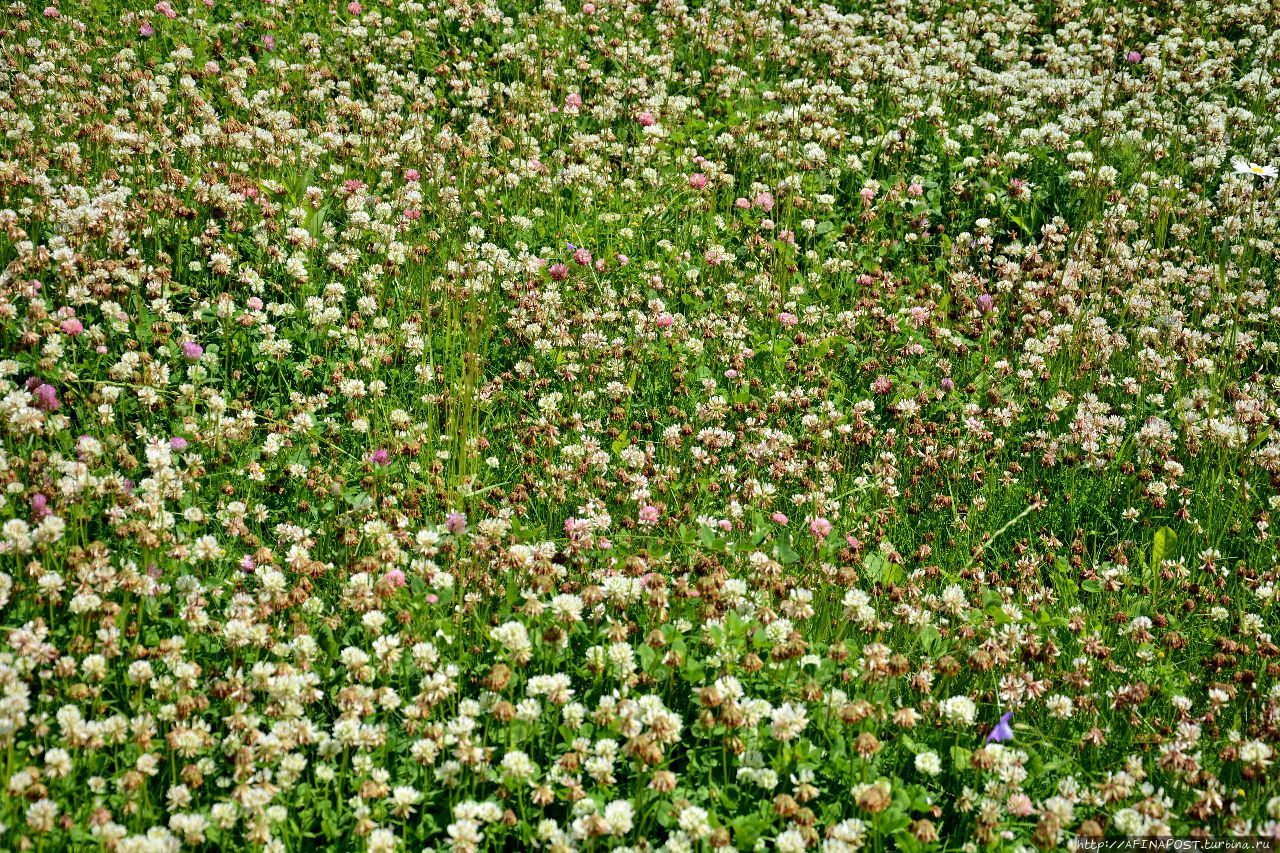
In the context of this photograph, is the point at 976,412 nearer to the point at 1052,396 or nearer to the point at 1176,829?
the point at 1052,396

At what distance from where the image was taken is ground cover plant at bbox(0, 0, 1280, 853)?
3.38 meters

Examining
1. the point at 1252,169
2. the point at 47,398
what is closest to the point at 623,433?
the point at 47,398

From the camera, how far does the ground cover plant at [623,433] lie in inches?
133

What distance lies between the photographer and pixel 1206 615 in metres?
4.53

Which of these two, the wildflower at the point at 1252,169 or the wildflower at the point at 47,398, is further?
the wildflower at the point at 1252,169

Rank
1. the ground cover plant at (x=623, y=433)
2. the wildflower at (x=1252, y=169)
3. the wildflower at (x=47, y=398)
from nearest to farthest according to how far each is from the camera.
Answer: the ground cover plant at (x=623, y=433) → the wildflower at (x=47, y=398) → the wildflower at (x=1252, y=169)

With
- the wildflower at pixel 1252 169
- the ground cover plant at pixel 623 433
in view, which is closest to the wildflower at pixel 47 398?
the ground cover plant at pixel 623 433

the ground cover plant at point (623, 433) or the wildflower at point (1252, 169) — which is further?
the wildflower at point (1252, 169)

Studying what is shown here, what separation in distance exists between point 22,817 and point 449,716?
1.21m

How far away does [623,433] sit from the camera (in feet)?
17.3

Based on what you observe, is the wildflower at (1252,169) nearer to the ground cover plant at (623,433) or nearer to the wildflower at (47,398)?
the ground cover plant at (623,433)

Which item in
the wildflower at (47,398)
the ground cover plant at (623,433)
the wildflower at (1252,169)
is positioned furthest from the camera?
the wildflower at (1252,169)

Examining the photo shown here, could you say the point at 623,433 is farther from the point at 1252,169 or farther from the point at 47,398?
the point at 1252,169

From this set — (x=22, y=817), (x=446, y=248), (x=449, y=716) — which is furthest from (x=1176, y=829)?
(x=446, y=248)
